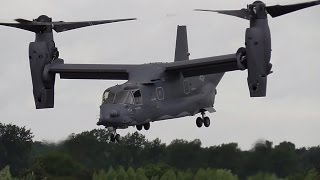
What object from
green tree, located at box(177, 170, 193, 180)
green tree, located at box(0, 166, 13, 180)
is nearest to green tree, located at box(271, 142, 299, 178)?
green tree, located at box(177, 170, 193, 180)

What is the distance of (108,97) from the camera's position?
74875 mm

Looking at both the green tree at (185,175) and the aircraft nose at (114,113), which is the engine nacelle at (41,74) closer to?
the aircraft nose at (114,113)

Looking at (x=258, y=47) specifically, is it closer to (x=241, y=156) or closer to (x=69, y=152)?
(x=241, y=156)

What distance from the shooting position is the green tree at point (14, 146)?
10219 cm

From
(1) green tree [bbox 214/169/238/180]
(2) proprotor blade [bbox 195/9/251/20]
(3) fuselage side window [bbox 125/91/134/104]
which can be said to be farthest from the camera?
(3) fuselage side window [bbox 125/91/134/104]

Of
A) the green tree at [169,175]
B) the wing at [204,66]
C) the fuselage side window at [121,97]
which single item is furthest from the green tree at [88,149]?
the fuselage side window at [121,97]

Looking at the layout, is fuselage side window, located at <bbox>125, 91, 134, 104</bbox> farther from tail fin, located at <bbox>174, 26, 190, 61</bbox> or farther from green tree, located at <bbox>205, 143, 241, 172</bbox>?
tail fin, located at <bbox>174, 26, 190, 61</bbox>

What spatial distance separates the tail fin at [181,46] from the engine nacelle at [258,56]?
15124mm

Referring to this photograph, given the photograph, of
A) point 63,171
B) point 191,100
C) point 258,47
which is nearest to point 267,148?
point 258,47

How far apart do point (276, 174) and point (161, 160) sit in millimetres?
14165

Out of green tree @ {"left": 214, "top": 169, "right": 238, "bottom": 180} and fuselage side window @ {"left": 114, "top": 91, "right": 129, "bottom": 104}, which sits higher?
fuselage side window @ {"left": 114, "top": 91, "right": 129, "bottom": 104}

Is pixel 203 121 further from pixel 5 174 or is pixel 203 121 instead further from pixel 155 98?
pixel 5 174

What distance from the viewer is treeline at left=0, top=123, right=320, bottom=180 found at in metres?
70.4

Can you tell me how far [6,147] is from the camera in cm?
10256
